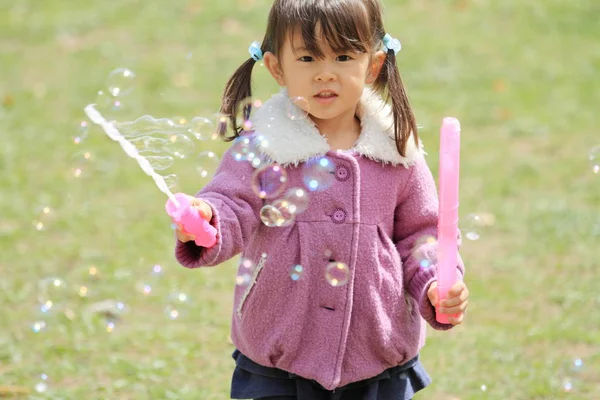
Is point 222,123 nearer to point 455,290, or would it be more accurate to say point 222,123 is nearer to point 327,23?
point 327,23

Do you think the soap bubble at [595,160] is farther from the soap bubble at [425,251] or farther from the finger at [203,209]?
the finger at [203,209]

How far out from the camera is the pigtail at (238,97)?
260 cm

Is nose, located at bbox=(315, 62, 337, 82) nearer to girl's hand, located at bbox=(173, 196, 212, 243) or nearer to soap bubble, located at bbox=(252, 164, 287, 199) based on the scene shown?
soap bubble, located at bbox=(252, 164, 287, 199)

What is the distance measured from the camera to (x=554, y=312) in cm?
440

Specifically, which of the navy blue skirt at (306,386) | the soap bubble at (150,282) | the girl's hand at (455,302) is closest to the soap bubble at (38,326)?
the soap bubble at (150,282)

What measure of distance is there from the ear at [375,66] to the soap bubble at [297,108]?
0.22 m

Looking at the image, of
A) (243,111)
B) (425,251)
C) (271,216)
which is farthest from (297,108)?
(425,251)

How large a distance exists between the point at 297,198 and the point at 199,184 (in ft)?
11.6

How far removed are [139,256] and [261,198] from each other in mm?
2625

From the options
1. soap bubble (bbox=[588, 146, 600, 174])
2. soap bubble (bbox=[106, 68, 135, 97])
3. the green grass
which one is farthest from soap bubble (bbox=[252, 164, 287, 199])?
the green grass

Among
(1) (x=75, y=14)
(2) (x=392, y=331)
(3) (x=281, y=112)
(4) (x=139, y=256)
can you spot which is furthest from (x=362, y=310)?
(1) (x=75, y=14)

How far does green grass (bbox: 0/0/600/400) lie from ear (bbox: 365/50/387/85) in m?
1.58

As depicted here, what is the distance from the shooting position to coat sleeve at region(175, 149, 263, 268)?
2.37m

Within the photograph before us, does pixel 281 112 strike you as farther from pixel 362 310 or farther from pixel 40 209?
pixel 40 209
